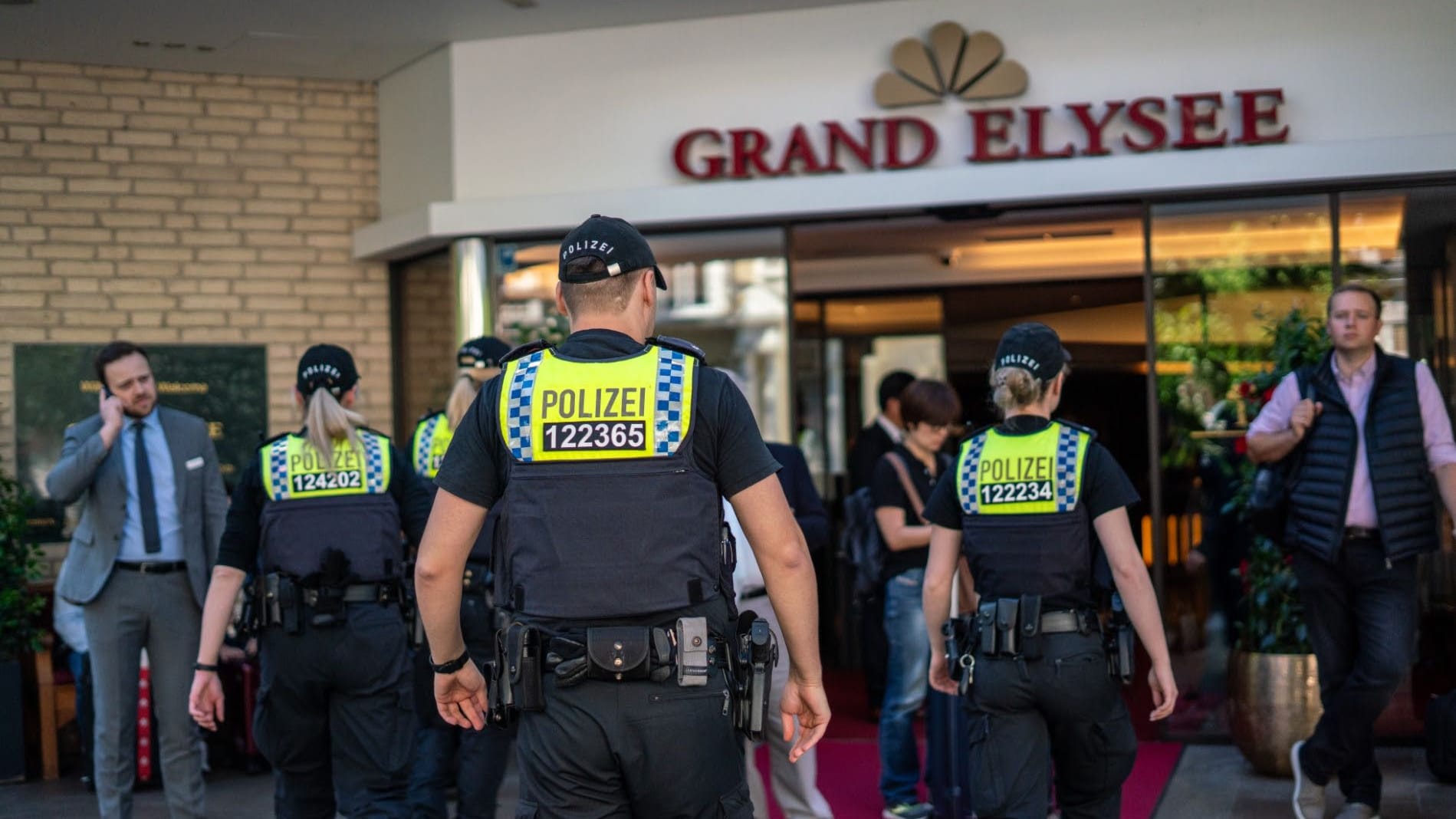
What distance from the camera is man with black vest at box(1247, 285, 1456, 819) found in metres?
5.90

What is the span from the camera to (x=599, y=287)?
3.53 meters

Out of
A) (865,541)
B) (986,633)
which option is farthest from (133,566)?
(986,633)

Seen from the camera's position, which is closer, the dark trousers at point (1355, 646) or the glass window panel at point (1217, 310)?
the dark trousers at point (1355, 646)

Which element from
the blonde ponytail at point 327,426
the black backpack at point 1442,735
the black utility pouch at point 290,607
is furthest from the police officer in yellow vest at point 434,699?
the black backpack at point 1442,735

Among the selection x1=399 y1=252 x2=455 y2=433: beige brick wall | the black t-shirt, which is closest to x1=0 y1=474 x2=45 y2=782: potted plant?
x1=399 y1=252 x2=455 y2=433: beige brick wall

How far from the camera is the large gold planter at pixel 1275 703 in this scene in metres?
6.98

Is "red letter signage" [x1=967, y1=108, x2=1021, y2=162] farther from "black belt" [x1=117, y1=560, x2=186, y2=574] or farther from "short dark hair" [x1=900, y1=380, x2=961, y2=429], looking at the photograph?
"black belt" [x1=117, y1=560, x2=186, y2=574]

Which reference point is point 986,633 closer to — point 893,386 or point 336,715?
point 336,715

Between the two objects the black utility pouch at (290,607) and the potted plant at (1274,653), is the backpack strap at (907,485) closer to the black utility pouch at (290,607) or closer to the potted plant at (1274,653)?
the potted plant at (1274,653)

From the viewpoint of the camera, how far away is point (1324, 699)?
618cm

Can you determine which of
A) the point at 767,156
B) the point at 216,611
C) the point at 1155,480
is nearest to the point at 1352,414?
the point at 1155,480

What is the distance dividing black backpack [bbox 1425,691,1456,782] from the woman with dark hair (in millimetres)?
2274

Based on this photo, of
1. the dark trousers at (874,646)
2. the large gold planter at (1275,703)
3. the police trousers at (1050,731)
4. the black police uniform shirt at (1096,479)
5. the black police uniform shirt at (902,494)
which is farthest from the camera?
the dark trousers at (874,646)

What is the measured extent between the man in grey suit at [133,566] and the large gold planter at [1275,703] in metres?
4.56
